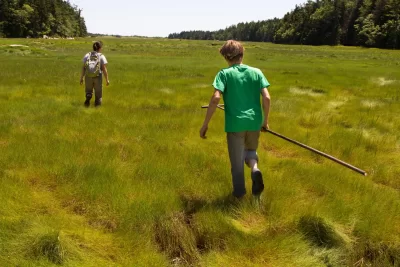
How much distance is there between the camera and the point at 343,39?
366 ft

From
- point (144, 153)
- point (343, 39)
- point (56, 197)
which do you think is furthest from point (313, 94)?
point (343, 39)

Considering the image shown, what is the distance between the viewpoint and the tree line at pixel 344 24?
89.9m

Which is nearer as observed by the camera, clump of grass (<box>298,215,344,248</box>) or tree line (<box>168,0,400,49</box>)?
clump of grass (<box>298,215,344,248</box>)

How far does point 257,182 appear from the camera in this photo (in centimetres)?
466

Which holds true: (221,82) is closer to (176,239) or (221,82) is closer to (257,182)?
(257,182)

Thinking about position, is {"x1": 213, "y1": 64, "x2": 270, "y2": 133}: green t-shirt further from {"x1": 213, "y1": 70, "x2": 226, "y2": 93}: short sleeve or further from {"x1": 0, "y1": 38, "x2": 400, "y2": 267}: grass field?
{"x1": 0, "y1": 38, "x2": 400, "y2": 267}: grass field

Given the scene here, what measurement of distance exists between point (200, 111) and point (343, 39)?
114668mm

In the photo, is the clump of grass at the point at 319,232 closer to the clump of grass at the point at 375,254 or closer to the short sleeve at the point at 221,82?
the clump of grass at the point at 375,254

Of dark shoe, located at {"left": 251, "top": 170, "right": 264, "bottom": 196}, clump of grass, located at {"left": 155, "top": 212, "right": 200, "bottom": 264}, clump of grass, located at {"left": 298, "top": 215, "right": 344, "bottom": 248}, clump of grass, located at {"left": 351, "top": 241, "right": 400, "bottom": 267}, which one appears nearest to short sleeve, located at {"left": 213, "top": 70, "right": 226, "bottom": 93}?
dark shoe, located at {"left": 251, "top": 170, "right": 264, "bottom": 196}

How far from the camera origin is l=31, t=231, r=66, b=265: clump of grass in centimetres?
349

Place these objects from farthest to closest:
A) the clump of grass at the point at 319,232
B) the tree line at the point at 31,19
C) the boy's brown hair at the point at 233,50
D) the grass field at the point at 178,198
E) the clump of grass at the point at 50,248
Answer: the tree line at the point at 31,19 < the boy's brown hair at the point at 233,50 < the clump of grass at the point at 319,232 < the grass field at the point at 178,198 < the clump of grass at the point at 50,248

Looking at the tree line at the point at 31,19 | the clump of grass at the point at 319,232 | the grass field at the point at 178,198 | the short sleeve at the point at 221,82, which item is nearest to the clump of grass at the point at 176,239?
the grass field at the point at 178,198

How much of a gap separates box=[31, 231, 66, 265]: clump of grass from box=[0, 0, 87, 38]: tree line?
114617 millimetres

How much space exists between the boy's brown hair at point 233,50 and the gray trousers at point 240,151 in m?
1.03
